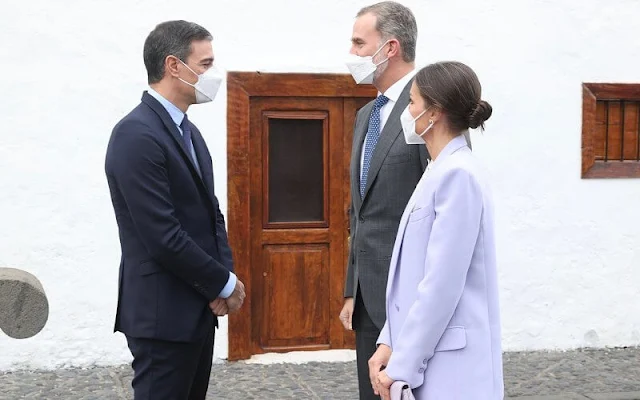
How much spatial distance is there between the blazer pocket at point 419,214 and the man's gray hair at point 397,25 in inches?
50.2

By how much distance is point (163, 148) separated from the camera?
144 inches

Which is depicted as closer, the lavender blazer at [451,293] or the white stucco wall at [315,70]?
the lavender blazer at [451,293]

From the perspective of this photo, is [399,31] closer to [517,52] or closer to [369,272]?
[369,272]

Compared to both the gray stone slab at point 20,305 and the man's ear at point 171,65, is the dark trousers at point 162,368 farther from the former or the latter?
the man's ear at point 171,65

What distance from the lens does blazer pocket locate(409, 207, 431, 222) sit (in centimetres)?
300

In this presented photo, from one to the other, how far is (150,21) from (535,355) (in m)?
3.72

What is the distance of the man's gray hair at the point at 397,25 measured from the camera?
4.17 m

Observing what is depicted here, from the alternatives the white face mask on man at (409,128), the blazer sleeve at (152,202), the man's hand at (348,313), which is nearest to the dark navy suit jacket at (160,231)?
the blazer sleeve at (152,202)

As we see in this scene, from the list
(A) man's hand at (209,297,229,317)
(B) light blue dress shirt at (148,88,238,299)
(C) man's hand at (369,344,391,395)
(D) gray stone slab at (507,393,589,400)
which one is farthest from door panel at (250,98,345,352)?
(C) man's hand at (369,344,391,395)

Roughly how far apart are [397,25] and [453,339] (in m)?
1.68

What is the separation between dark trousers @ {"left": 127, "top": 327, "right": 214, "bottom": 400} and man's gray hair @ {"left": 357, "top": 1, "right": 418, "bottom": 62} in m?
1.47

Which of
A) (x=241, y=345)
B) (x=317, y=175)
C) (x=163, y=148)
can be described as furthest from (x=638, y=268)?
(x=163, y=148)

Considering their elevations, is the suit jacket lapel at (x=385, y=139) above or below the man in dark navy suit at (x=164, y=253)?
above

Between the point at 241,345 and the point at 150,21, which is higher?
the point at 150,21
